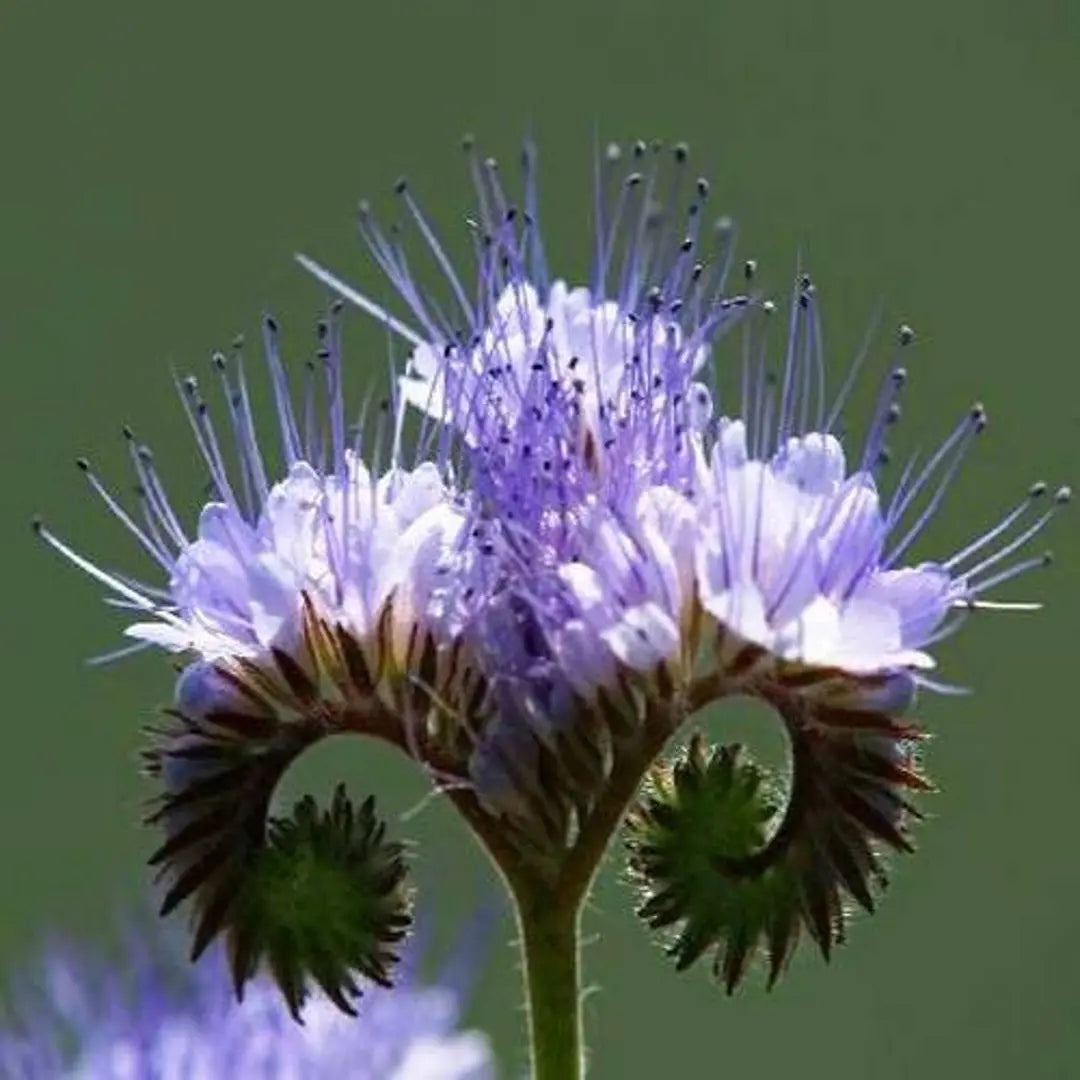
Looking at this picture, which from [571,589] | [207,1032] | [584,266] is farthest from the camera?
[584,266]

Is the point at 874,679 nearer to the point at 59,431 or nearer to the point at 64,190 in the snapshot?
the point at 59,431

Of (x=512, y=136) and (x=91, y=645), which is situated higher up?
(x=512, y=136)

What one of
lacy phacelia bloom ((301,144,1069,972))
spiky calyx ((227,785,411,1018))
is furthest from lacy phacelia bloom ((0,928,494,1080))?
lacy phacelia bloom ((301,144,1069,972))

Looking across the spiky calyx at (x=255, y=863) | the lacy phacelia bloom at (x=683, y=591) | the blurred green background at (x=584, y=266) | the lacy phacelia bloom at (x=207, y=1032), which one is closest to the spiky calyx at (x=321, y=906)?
the spiky calyx at (x=255, y=863)

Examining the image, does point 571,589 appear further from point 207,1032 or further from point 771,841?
point 207,1032

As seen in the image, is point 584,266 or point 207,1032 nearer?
point 207,1032

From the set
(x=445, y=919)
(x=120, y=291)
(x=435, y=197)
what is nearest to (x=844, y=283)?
(x=435, y=197)

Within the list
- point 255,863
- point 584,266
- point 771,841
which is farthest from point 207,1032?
point 584,266
